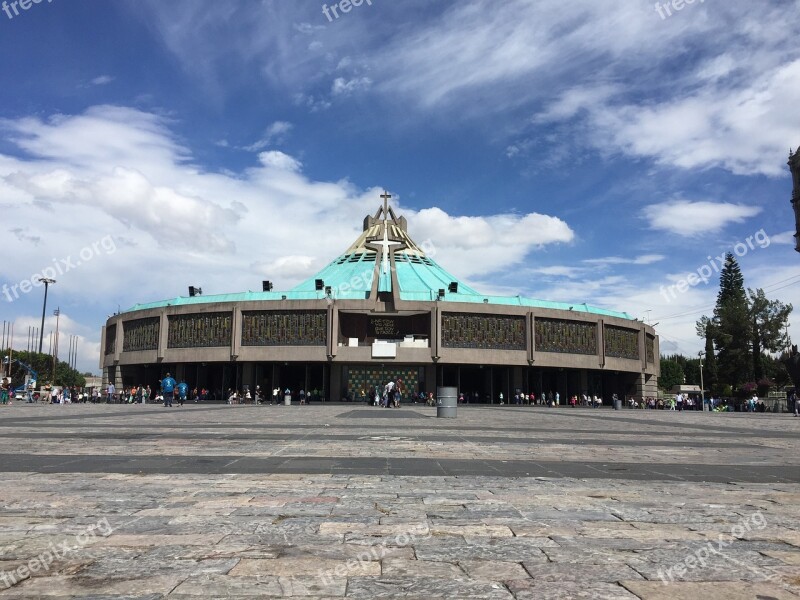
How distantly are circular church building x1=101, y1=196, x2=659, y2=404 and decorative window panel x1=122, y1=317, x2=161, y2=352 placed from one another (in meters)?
0.10

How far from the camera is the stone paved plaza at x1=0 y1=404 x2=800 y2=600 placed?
11.8 feet

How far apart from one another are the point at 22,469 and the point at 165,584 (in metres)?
5.84

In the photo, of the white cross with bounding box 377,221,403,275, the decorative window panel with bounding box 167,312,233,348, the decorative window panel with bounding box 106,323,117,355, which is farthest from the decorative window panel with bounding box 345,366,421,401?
the decorative window panel with bounding box 106,323,117,355

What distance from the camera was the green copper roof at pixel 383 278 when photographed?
54.9 m

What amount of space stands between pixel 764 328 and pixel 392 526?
2811 inches

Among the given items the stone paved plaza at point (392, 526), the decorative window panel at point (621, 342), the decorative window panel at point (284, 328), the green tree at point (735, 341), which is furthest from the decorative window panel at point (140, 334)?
the green tree at point (735, 341)

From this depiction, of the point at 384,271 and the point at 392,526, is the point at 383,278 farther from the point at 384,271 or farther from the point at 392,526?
the point at 392,526

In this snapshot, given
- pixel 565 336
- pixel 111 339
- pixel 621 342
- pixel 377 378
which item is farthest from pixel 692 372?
pixel 111 339

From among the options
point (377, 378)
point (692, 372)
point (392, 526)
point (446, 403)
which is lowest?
point (392, 526)

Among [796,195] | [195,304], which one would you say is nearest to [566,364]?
[796,195]

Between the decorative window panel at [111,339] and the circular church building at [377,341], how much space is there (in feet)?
4.58

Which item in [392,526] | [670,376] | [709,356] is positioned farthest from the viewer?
[670,376]

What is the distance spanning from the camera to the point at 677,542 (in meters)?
4.63

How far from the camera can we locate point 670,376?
366 ft
